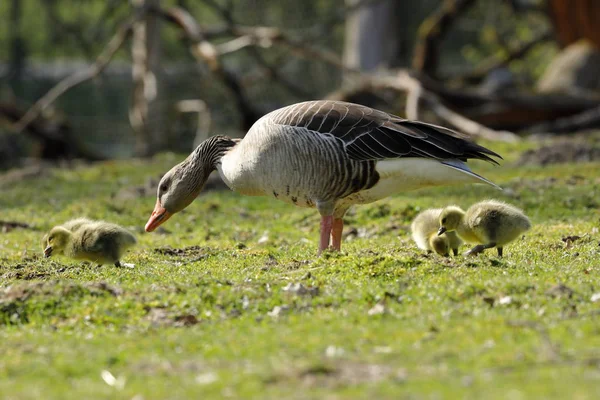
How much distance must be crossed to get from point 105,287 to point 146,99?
17376 mm

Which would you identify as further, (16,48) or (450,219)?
(16,48)

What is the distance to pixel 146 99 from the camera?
2380cm

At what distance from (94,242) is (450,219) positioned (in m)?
3.24

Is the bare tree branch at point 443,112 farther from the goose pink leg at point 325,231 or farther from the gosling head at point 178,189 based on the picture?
the goose pink leg at point 325,231

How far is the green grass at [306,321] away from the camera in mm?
4746

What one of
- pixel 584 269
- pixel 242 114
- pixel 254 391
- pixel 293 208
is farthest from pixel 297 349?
pixel 242 114

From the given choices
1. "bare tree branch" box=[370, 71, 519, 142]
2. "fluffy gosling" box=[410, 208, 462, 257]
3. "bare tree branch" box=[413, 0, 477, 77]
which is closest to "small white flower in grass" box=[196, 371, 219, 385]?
A: "fluffy gosling" box=[410, 208, 462, 257]

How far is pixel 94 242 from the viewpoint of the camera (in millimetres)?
8195

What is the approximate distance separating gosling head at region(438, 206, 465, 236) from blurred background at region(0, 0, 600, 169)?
9834 mm

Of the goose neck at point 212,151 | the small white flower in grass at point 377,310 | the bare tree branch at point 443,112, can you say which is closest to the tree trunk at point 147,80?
the bare tree branch at point 443,112

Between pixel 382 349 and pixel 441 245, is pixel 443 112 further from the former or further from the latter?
pixel 382 349

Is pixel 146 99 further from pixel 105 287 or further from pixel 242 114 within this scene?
pixel 105 287

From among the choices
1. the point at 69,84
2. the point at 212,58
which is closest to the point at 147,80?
the point at 69,84

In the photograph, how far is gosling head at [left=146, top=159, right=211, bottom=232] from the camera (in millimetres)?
9438
